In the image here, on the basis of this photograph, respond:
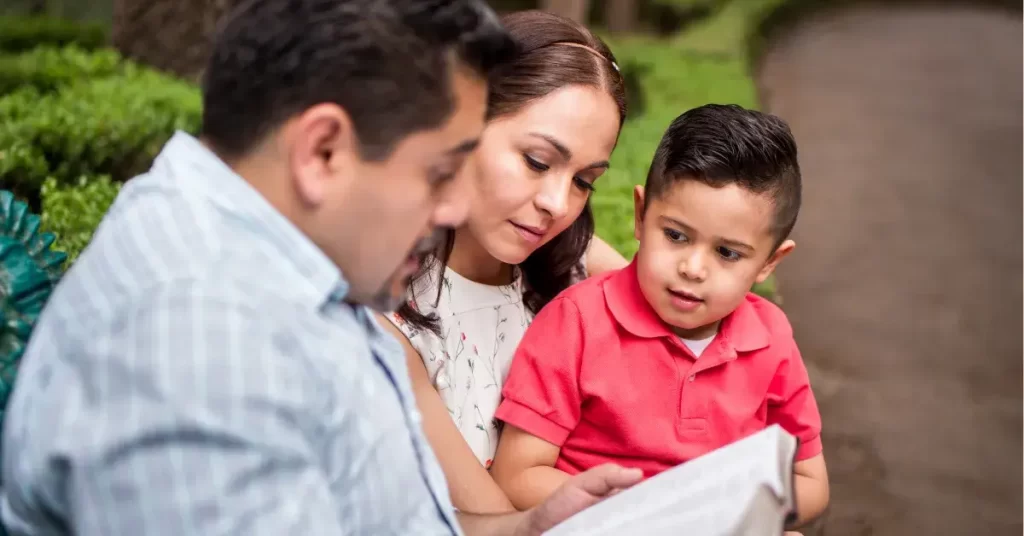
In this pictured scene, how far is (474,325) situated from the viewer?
7.79 ft

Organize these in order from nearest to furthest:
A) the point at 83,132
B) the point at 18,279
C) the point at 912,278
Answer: the point at 18,279 < the point at 83,132 < the point at 912,278

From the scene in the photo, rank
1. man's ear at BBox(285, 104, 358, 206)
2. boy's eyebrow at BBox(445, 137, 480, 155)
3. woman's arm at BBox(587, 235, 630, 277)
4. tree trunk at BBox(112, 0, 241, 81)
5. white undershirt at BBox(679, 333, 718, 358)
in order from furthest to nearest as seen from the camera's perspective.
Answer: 1. tree trunk at BBox(112, 0, 241, 81)
2. woman's arm at BBox(587, 235, 630, 277)
3. white undershirt at BBox(679, 333, 718, 358)
4. boy's eyebrow at BBox(445, 137, 480, 155)
5. man's ear at BBox(285, 104, 358, 206)

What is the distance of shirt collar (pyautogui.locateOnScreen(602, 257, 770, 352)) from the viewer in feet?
7.30

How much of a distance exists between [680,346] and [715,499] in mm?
730

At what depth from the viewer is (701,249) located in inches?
83.7

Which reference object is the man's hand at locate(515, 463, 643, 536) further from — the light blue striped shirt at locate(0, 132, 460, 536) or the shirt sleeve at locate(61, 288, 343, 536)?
the shirt sleeve at locate(61, 288, 343, 536)

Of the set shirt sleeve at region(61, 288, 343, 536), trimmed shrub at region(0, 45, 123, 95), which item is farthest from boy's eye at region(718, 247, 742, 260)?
trimmed shrub at region(0, 45, 123, 95)

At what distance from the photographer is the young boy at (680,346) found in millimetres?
2121

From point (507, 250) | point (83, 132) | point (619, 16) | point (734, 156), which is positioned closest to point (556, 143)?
point (507, 250)

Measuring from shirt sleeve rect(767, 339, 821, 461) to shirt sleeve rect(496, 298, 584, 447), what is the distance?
45 cm

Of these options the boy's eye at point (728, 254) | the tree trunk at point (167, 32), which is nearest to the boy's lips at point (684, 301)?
the boy's eye at point (728, 254)

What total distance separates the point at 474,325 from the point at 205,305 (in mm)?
1317

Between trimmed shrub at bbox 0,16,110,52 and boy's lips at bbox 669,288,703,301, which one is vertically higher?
boy's lips at bbox 669,288,703,301

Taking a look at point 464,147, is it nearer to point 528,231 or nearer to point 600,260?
point 528,231
